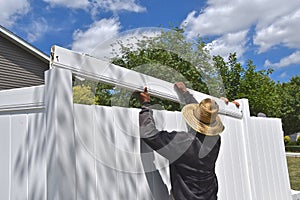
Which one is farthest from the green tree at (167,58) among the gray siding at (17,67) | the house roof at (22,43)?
the house roof at (22,43)

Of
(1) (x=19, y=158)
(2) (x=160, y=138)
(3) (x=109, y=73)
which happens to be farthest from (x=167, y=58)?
(1) (x=19, y=158)

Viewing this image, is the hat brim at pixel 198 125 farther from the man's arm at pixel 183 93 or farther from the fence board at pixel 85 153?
the fence board at pixel 85 153

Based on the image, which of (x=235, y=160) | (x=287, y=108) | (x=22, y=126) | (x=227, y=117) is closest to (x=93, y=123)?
(x=22, y=126)

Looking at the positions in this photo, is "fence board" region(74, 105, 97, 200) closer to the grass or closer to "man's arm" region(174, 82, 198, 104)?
"man's arm" region(174, 82, 198, 104)

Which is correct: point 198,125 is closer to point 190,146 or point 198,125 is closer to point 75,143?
point 190,146

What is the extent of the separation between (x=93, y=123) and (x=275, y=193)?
3604 mm

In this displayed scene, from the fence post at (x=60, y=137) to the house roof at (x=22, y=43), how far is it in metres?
9.69

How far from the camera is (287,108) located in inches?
1309

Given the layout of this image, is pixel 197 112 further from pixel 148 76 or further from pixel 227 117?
pixel 227 117

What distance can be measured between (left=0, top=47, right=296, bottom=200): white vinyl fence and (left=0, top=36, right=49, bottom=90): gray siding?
345 inches

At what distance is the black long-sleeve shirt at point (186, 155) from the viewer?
201 cm

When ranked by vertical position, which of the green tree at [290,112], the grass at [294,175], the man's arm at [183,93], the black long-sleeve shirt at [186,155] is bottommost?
the grass at [294,175]

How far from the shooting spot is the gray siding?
393 inches

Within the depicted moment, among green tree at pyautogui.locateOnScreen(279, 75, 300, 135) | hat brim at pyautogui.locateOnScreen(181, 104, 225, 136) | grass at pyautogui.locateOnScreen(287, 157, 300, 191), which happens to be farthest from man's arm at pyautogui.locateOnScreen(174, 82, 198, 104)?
green tree at pyautogui.locateOnScreen(279, 75, 300, 135)
